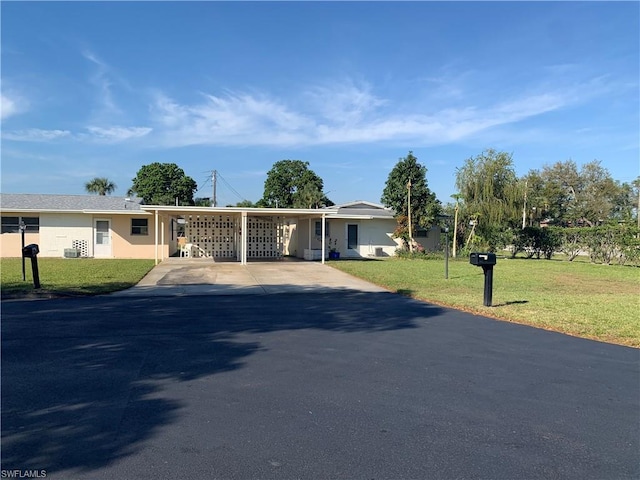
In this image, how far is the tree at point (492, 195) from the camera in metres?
28.2

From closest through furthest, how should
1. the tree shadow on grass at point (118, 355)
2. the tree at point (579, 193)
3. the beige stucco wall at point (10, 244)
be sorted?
1. the tree shadow on grass at point (118, 355)
2. the beige stucco wall at point (10, 244)
3. the tree at point (579, 193)

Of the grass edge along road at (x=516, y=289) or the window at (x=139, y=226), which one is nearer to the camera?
the grass edge along road at (x=516, y=289)

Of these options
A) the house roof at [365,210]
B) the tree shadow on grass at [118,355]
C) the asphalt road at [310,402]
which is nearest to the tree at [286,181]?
the house roof at [365,210]

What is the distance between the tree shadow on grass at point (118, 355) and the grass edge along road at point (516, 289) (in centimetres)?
148

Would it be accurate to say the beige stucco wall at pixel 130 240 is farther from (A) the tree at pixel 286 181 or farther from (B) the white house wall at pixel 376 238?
(A) the tree at pixel 286 181

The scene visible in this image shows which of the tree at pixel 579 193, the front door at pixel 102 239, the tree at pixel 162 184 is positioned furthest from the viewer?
the tree at pixel 162 184

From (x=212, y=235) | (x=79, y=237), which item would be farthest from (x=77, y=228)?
(x=212, y=235)

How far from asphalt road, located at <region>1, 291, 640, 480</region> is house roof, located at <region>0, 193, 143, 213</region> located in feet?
57.5

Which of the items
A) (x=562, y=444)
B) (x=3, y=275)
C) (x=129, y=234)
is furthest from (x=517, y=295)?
(x=129, y=234)

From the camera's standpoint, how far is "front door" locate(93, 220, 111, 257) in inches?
950

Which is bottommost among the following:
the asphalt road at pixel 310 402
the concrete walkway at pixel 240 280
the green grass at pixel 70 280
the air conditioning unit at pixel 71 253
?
the asphalt road at pixel 310 402

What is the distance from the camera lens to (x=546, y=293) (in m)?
12.7

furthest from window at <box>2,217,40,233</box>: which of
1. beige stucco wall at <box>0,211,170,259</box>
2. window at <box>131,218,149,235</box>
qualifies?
window at <box>131,218,149,235</box>

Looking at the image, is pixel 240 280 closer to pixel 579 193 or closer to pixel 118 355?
pixel 118 355
